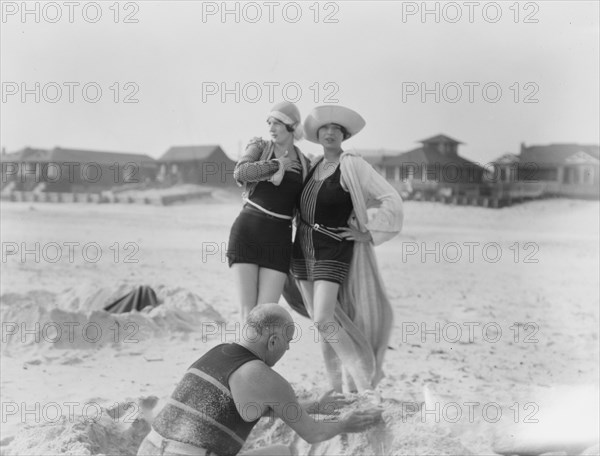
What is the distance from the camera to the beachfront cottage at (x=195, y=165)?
9.80m

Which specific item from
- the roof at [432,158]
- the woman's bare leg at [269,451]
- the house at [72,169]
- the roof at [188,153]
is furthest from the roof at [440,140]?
the woman's bare leg at [269,451]

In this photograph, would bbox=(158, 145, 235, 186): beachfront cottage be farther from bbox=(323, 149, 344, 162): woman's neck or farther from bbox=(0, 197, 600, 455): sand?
bbox=(323, 149, 344, 162): woman's neck

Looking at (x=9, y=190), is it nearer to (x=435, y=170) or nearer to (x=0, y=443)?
(x=435, y=170)

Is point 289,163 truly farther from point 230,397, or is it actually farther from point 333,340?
point 230,397

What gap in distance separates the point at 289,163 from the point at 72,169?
816 cm

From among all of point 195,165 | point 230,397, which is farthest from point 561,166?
point 230,397

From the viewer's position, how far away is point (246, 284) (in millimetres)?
4074

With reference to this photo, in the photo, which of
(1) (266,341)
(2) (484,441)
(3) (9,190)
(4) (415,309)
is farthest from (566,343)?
(3) (9,190)

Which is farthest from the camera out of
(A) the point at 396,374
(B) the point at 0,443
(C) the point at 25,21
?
(C) the point at 25,21

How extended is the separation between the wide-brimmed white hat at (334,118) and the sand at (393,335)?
1519 millimetres

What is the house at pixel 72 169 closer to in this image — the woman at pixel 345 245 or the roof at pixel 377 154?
the roof at pixel 377 154

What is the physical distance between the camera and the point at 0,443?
12.9 feet

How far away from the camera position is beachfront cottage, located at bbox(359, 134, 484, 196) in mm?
10008

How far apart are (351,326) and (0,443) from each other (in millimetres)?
2011
